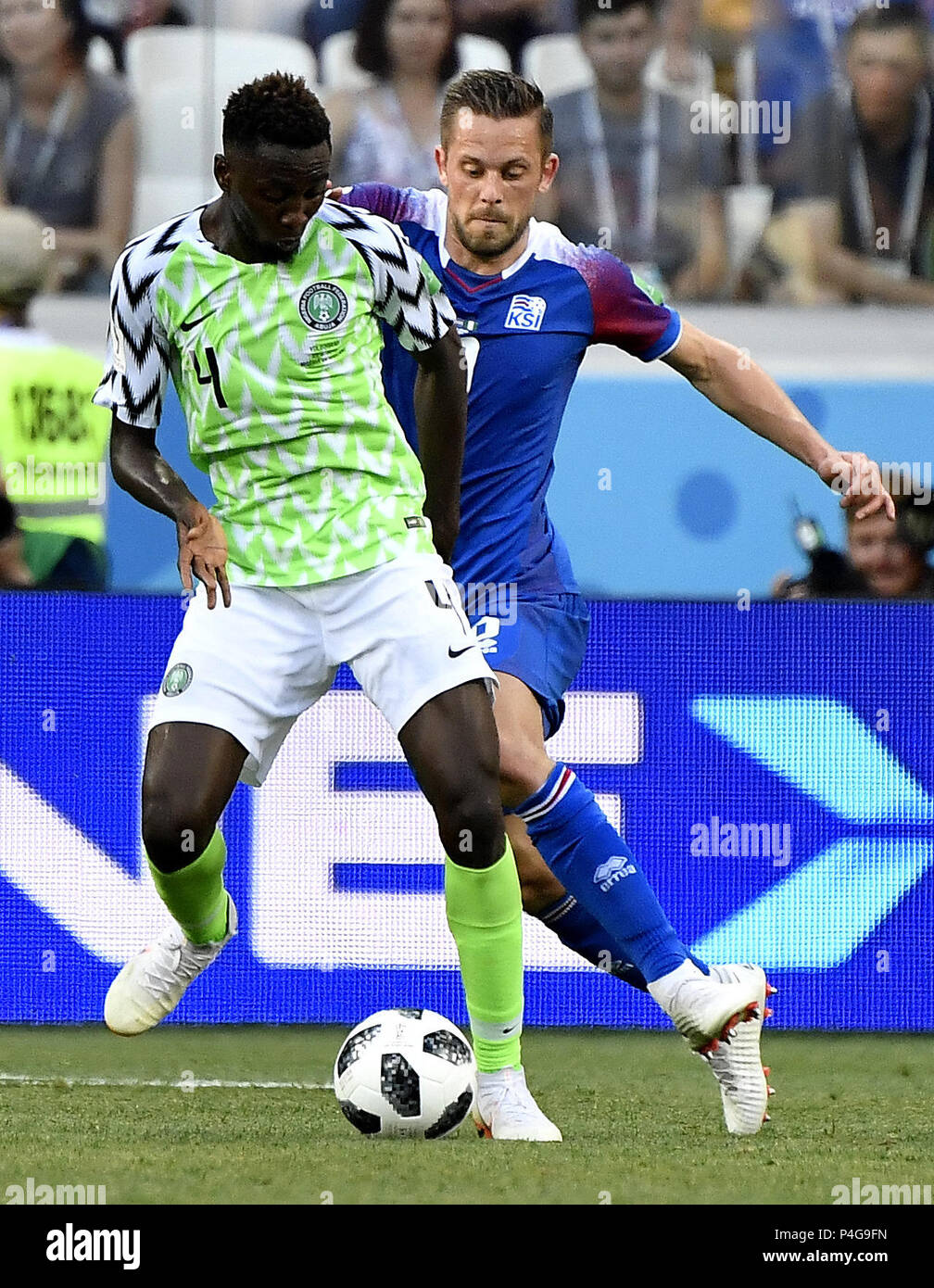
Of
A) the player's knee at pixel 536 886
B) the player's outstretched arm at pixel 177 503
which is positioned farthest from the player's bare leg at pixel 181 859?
the player's knee at pixel 536 886

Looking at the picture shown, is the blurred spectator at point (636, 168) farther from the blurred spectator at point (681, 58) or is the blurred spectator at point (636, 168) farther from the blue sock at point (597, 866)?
the blue sock at point (597, 866)

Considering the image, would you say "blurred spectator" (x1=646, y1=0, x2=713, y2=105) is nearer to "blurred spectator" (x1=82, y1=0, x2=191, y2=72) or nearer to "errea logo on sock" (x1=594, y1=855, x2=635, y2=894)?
"blurred spectator" (x1=82, y1=0, x2=191, y2=72)

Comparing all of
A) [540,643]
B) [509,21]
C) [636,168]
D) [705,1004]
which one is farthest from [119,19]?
[705,1004]

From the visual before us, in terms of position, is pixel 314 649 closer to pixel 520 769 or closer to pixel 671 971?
pixel 520 769

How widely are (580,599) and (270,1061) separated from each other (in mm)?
1575

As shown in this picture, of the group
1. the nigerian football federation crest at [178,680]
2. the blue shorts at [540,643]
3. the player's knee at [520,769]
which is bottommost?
the player's knee at [520,769]

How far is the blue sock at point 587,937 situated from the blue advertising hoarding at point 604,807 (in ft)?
3.45

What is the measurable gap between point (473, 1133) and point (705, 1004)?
1.68ft

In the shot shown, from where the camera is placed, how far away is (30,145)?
811 cm

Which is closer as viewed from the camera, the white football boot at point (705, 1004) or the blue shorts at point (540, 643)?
the white football boot at point (705, 1004)

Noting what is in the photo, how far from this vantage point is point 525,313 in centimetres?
427

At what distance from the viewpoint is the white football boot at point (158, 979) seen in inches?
161

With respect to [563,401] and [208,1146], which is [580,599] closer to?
[563,401]

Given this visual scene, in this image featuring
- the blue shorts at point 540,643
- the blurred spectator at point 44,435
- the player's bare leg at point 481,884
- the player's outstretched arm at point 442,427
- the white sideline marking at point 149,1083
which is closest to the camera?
the player's bare leg at point 481,884
